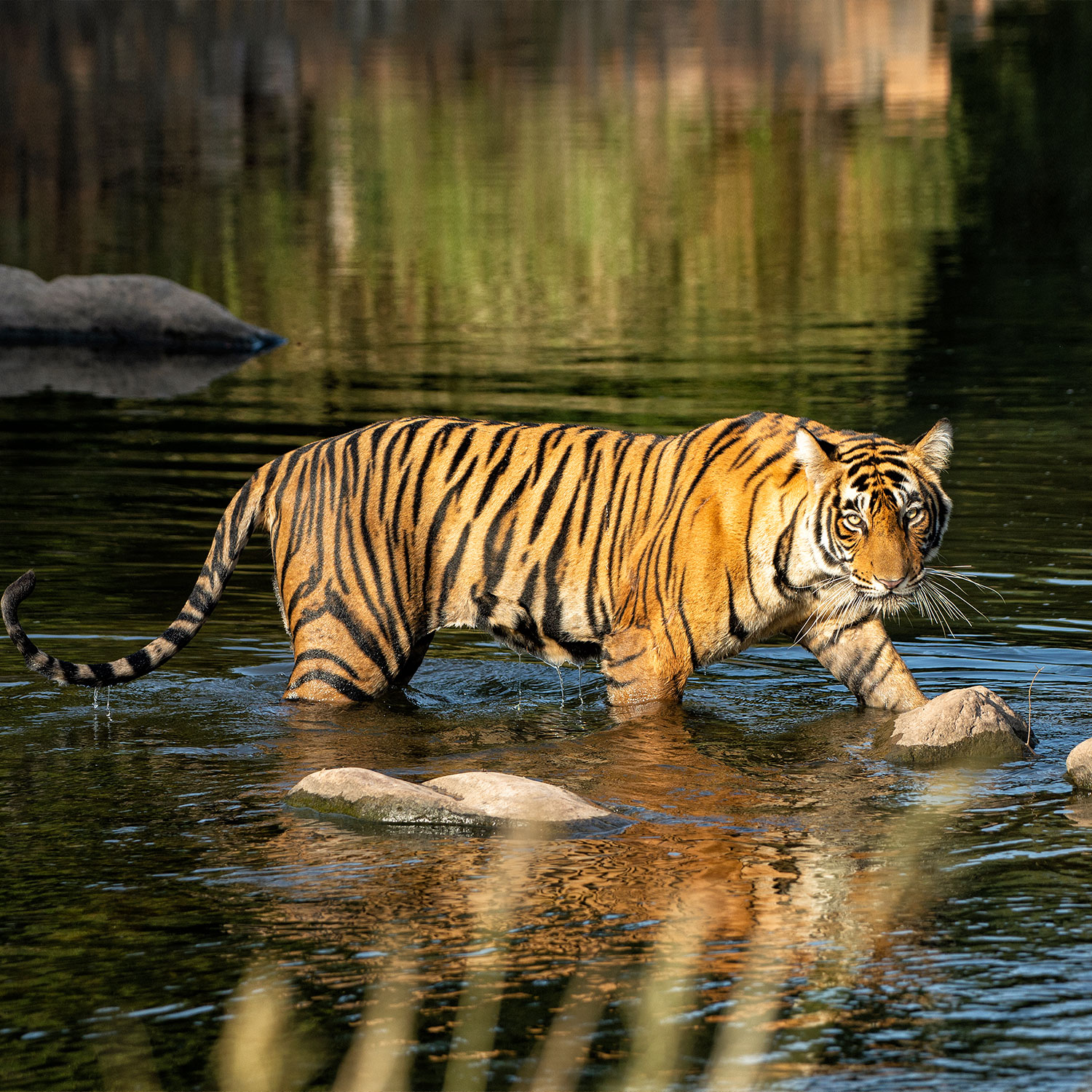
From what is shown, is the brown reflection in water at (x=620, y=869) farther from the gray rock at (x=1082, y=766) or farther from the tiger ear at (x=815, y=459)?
the tiger ear at (x=815, y=459)

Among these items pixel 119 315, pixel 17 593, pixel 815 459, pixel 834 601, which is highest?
pixel 119 315

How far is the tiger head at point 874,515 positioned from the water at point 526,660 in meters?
0.68

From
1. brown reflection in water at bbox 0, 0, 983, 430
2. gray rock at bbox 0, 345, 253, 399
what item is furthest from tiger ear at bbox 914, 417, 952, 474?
gray rock at bbox 0, 345, 253, 399

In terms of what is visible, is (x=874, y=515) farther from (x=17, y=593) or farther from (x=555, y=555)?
(x=17, y=593)

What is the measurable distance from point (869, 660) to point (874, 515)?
2.94 feet

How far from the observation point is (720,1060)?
16.0 ft

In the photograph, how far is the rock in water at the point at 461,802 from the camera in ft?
22.1

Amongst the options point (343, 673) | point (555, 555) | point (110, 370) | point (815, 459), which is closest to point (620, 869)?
point (815, 459)

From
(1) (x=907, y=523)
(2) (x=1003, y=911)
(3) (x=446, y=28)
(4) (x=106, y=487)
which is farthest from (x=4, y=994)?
(3) (x=446, y=28)

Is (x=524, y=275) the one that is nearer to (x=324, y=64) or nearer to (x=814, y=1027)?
(x=814, y=1027)

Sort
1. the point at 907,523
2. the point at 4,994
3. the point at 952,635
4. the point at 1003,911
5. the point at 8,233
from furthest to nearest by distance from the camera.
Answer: the point at 8,233, the point at 952,635, the point at 907,523, the point at 1003,911, the point at 4,994

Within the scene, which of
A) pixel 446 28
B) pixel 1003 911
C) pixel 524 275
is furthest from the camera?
pixel 446 28

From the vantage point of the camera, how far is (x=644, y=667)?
26.3 feet

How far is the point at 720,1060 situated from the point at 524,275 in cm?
2096
